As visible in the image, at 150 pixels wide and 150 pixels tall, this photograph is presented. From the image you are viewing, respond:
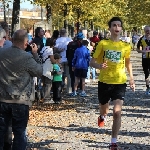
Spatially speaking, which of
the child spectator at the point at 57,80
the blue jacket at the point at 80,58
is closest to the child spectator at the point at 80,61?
the blue jacket at the point at 80,58

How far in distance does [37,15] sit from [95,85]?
8241cm

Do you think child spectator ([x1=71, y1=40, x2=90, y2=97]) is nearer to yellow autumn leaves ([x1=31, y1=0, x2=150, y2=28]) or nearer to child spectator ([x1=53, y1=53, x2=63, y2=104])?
child spectator ([x1=53, y1=53, x2=63, y2=104])

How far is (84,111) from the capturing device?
11008mm

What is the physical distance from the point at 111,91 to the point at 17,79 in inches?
84.4

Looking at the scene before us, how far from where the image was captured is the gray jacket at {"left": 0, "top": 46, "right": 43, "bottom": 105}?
5566 mm

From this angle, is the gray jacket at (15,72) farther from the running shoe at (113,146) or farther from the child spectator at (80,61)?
the child spectator at (80,61)

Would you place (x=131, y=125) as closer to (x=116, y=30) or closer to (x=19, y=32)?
(x=116, y=30)

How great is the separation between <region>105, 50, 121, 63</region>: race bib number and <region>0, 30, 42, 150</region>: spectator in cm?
177

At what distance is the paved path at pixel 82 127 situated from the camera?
754 cm

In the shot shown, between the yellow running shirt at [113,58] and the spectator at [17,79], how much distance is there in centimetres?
177

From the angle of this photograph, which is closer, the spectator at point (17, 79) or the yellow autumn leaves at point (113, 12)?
the spectator at point (17, 79)

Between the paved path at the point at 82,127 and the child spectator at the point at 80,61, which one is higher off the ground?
the child spectator at the point at 80,61

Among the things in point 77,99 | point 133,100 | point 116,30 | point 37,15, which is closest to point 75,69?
point 77,99

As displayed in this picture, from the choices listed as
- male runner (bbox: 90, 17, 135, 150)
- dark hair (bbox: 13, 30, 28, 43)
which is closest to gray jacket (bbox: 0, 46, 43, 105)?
dark hair (bbox: 13, 30, 28, 43)
